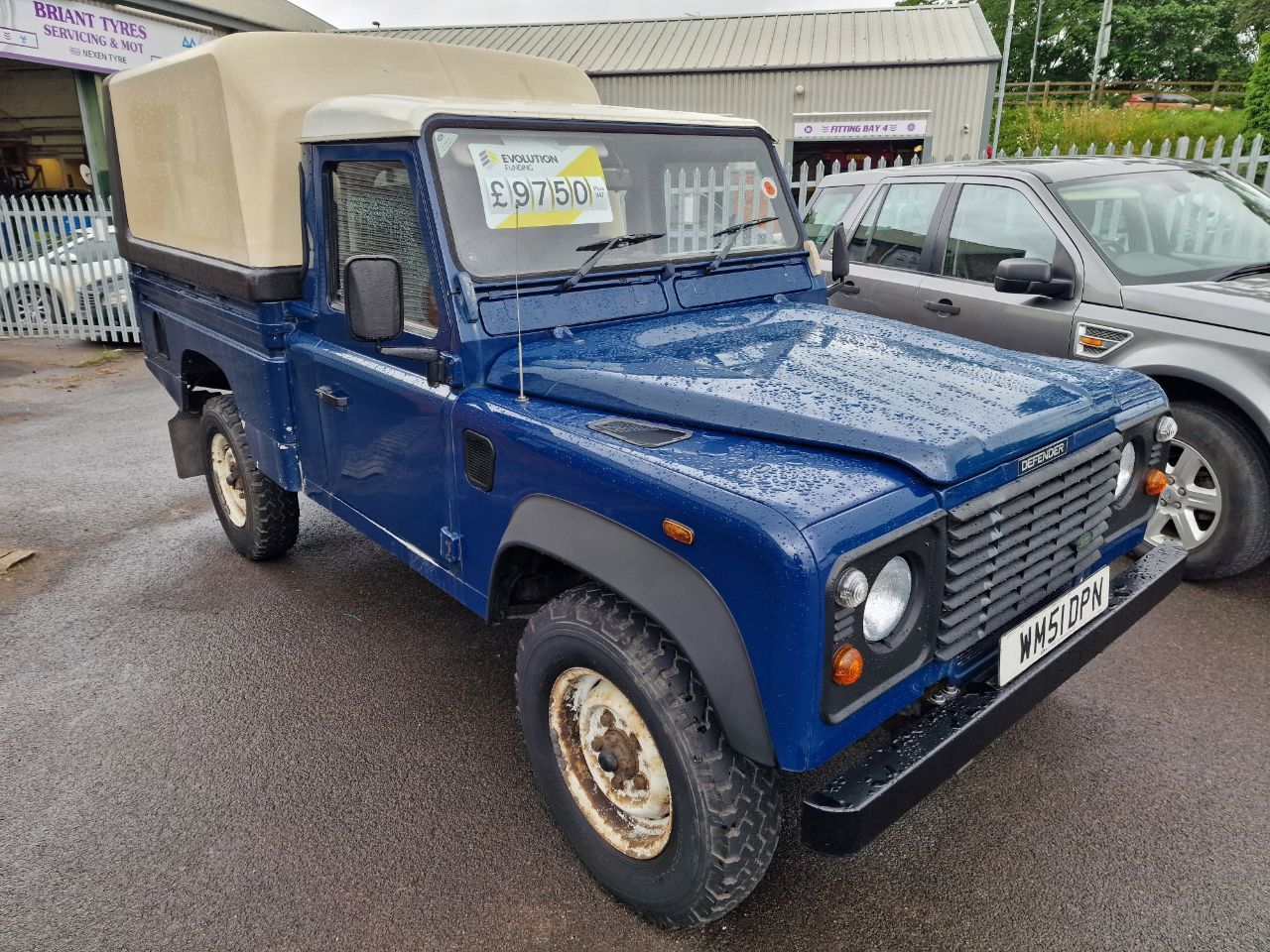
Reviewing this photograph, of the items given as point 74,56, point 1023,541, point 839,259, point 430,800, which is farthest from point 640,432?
point 74,56

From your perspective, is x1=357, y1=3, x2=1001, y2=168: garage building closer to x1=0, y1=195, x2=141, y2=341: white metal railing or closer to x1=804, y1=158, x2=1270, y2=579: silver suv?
x1=0, y1=195, x2=141, y2=341: white metal railing

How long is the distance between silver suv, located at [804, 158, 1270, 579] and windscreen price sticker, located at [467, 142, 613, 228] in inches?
55.7

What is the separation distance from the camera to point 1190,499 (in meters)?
4.19

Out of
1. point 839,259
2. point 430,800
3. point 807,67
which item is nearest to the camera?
point 430,800

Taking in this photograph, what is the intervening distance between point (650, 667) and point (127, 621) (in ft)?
10.5

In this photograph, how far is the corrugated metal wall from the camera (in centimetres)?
2006

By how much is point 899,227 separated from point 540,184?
3.36 meters

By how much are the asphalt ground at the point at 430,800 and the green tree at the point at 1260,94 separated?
2248cm

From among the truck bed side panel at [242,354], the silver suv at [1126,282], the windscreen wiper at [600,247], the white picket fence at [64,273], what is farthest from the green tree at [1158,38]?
the windscreen wiper at [600,247]

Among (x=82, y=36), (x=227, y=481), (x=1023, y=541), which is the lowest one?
(x=227, y=481)

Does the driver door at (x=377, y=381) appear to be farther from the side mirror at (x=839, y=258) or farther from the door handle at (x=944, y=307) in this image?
the door handle at (x=944, y=307)

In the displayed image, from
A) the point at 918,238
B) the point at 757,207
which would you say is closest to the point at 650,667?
the point at 757,207

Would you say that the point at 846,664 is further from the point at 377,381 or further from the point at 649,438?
the point at 377,381

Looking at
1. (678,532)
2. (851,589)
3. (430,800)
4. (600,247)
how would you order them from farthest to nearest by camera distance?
1. (600,247)
2. (430,800)
3. (678,532)
4. (851,589)
